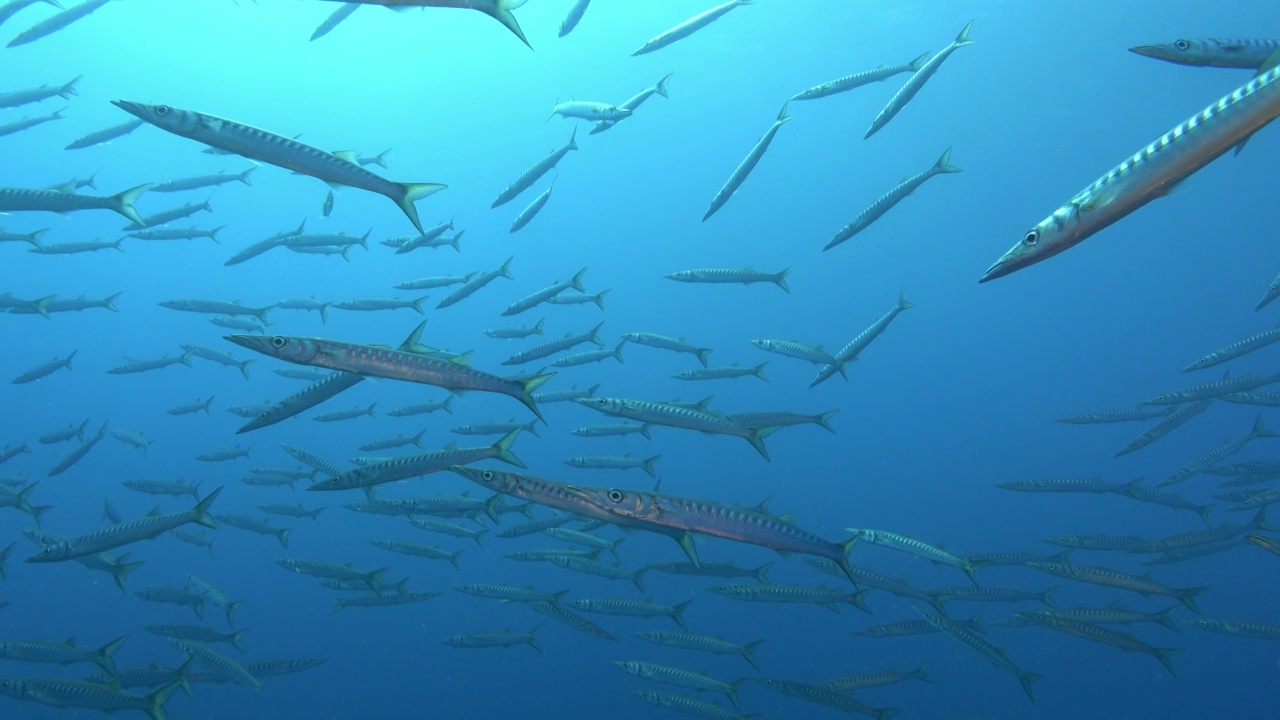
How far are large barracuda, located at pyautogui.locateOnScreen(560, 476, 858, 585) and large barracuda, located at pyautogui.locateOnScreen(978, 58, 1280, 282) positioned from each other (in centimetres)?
224

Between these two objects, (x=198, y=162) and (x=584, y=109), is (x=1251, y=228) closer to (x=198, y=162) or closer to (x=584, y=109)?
(x=584, y=109)

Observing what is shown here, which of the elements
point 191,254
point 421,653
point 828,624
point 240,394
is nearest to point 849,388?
point 828,624

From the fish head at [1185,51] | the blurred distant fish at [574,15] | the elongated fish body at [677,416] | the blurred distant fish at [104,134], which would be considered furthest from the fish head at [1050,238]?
the blurred distant fish at [104,134]

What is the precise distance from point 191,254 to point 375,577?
157 feet

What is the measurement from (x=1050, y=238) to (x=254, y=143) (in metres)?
3.96

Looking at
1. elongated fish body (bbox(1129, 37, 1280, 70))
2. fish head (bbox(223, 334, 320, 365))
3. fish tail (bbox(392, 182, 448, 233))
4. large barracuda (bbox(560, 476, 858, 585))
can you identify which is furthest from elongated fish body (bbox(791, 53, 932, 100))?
fish head (bbox(223, 334, 320, 365))

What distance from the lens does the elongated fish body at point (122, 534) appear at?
5.59 m

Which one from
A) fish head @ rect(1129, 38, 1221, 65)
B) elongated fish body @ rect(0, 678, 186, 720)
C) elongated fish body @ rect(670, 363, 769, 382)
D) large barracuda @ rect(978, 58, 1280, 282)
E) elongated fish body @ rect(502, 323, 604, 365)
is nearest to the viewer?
large barracuda @ rect(978, 58, 1280, 282)

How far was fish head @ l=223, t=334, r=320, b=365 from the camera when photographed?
3937 millimetres

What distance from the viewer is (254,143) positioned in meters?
3.91

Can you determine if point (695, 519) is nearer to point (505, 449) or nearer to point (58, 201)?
point (505, 449)

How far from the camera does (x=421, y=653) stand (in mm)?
19000

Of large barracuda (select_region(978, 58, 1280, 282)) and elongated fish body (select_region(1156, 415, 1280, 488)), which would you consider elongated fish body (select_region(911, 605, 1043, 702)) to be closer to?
elongated fish body (select_region(1156, 415, 1280, 488))

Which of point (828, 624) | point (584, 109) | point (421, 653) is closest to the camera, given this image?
point (584, 109)
